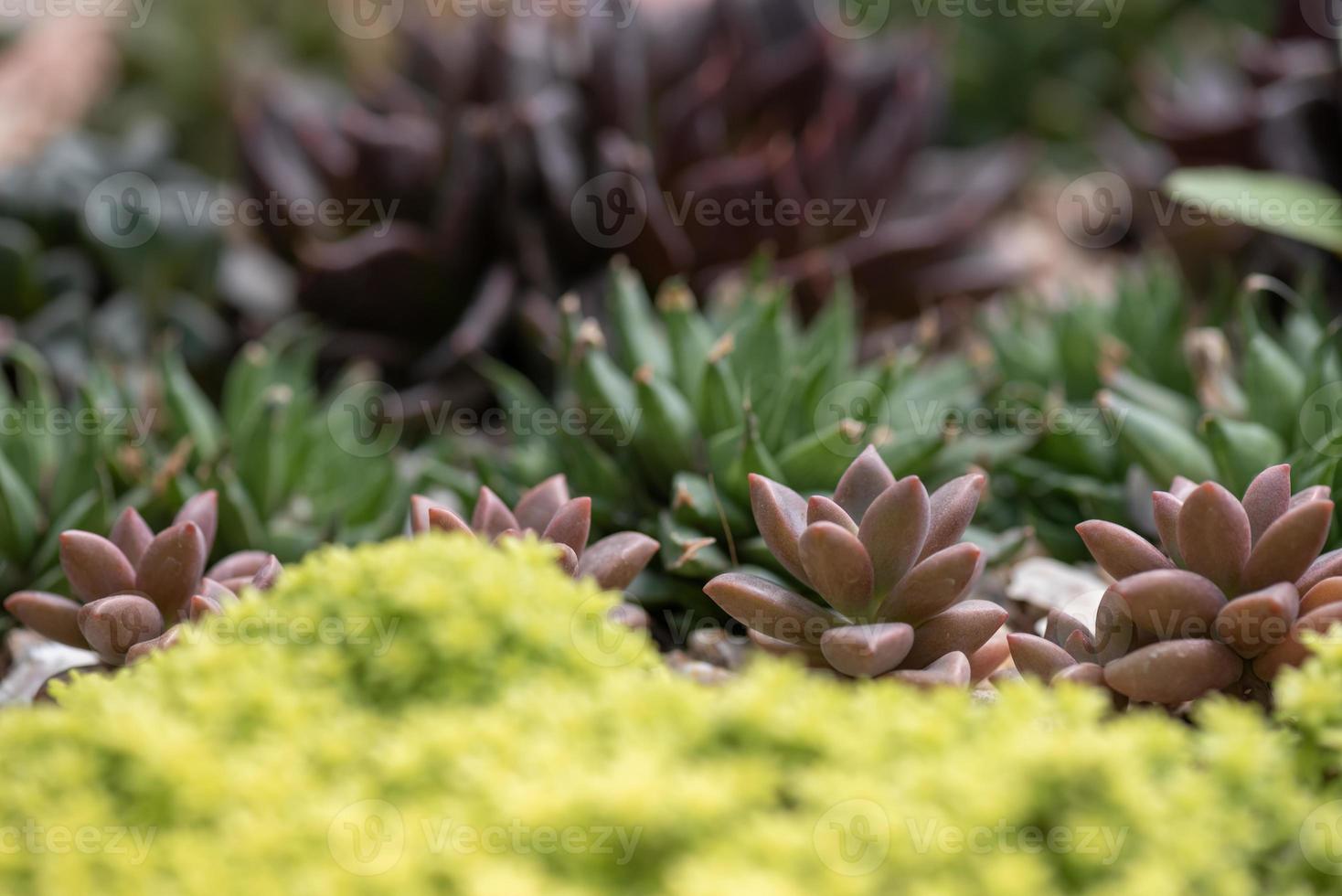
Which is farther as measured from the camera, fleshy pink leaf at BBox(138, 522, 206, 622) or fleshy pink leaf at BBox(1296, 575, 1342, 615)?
fleshy pink leaf at BBox(138, 522, 206, 622)

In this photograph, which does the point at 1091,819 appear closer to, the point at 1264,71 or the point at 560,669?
the point at 560,669

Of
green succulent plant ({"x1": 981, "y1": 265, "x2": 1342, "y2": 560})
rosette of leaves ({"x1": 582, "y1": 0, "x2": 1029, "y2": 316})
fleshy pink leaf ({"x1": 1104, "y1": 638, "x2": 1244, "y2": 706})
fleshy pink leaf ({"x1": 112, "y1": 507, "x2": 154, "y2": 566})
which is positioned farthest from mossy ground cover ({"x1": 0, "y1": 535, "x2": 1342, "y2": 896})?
rosette of leaves ({"x1": 582, "y1": 0, "x2": 1029, "y2": 316})

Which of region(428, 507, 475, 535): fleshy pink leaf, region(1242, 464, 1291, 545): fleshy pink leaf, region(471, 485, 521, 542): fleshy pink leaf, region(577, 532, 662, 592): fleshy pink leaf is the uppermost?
region(428, 507, 475, 535): fleshy pink leaf

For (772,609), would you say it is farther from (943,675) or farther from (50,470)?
(50,470)

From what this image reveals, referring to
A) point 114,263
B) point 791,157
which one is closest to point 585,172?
point 791,157

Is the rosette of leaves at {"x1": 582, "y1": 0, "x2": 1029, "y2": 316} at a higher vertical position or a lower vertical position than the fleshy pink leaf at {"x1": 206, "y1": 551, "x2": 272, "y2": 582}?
higher

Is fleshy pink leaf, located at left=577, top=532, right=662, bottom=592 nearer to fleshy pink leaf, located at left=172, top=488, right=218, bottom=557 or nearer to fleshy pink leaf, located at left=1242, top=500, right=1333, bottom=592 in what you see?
fleshy pink leaf, located at left=172, top=488, right=218, bottom=557

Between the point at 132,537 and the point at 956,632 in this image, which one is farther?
the point at 132,537
